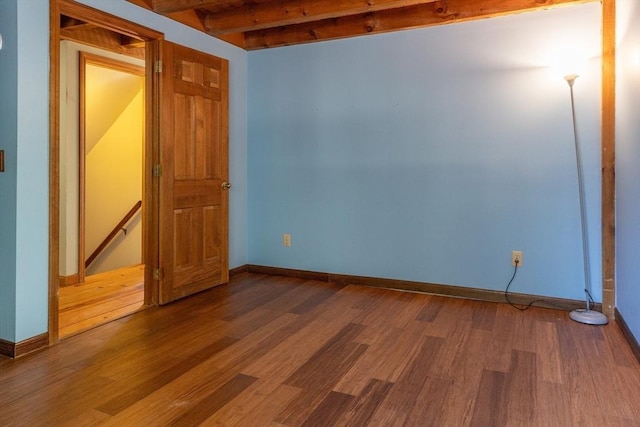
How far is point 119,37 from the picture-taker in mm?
4043

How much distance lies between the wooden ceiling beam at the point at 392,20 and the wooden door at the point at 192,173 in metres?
0.60

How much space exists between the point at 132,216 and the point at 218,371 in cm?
332

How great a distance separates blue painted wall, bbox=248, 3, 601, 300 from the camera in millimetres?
3170

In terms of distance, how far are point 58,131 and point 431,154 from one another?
2634 millimetres

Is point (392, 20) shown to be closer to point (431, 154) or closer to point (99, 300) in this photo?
point (431, 154)

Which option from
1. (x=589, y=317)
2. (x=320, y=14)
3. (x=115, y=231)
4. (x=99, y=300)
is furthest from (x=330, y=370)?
(x=115, y=231)

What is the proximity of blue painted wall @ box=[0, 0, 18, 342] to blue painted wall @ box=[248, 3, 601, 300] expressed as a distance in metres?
2.21

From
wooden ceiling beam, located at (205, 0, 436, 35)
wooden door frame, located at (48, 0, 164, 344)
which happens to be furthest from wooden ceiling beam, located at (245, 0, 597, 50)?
wooden door frame, located at (48, 0, 164, 344)

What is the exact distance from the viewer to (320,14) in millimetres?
3271

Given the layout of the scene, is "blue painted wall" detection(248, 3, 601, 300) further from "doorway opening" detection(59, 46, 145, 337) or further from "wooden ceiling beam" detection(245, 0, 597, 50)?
"doorway opening" detection(59, 46, 145, 337)

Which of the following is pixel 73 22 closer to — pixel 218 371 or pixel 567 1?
pixel 218 371

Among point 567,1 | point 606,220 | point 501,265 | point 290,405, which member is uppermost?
point 567,1

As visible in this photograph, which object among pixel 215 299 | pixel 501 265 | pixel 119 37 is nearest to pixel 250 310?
pixel 215 299

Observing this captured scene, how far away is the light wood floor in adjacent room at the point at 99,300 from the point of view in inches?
116
